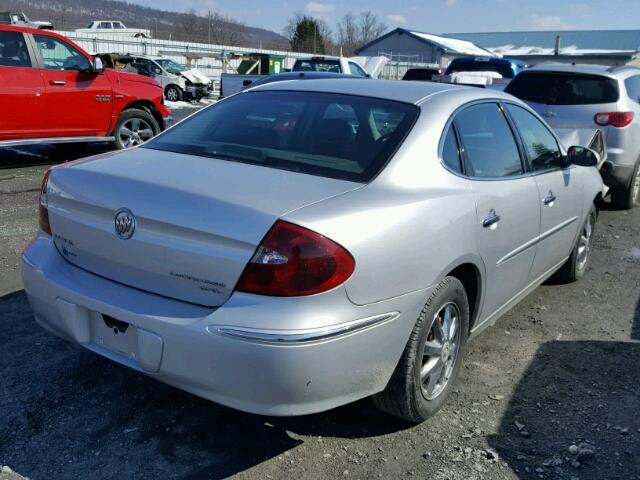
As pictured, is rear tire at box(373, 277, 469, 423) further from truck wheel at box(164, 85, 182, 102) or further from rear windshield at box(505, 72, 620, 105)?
truck wheel at box(164, 85, 182, 102)

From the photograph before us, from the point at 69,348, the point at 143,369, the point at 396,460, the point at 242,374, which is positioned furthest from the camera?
the point at 69,348

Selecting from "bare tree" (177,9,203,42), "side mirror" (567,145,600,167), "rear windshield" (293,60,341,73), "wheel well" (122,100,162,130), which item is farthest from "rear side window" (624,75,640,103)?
"bare tree" (177,9,203,42)

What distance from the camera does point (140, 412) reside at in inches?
123

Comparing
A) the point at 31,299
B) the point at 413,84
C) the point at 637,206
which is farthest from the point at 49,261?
the point at 637,206

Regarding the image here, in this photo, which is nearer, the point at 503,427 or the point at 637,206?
the point at 503,427

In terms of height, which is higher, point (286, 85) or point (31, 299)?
point (286, 85)

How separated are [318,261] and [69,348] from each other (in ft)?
6.60

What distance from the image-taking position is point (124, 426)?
9.87ft

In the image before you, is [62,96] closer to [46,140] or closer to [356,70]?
[46,140]

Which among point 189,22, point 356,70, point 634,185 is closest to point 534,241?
point 634,185

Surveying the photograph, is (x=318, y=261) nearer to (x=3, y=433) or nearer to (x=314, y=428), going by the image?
(x=314, y=428)

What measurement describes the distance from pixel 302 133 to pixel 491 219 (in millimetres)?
1056

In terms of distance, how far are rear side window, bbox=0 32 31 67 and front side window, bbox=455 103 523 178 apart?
6820mm

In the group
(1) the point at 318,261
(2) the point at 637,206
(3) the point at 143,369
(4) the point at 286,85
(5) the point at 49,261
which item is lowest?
(2) the point at 637,206
